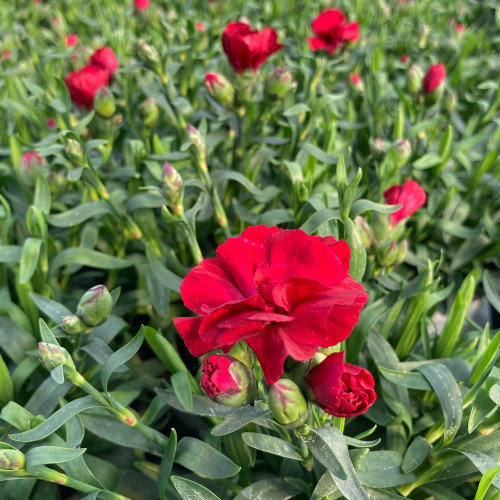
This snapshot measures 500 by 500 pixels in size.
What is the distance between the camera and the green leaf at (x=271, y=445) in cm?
52

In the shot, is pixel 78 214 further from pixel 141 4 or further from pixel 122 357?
pixel 141 4

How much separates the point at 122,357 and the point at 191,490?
172 mm

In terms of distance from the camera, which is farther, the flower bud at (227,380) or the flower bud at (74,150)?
the flower bud at (74,150)

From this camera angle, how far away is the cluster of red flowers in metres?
1.04

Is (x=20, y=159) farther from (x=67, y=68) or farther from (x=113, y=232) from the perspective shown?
(x=67, y=68)

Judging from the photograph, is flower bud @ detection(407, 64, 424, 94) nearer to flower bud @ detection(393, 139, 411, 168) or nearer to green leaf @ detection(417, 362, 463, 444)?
flower bud @ detection(393, 139, 411, 168)

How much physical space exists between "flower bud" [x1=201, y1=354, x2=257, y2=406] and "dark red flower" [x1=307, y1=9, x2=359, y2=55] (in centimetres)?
110

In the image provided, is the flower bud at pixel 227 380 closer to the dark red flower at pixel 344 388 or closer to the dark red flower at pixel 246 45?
the dark red flower at pixel 344 388

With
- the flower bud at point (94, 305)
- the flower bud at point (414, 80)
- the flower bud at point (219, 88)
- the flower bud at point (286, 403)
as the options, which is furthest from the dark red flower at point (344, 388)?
the flower bud at point (414, 80)

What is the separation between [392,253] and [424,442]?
276mm

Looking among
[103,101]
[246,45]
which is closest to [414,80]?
[246,45]

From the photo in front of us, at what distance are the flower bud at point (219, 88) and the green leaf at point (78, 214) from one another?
294mm

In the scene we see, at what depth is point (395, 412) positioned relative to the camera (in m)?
0.71

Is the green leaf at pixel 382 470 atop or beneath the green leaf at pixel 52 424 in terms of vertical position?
beneath
